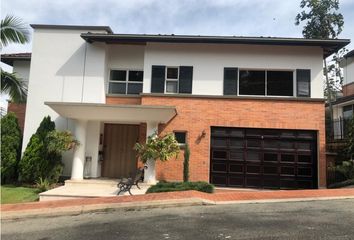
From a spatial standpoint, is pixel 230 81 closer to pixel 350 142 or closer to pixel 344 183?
pixel 350 142

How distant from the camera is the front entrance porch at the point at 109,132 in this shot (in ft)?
49.8

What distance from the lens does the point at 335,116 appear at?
1059 inches

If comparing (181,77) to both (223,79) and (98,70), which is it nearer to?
(223,79)

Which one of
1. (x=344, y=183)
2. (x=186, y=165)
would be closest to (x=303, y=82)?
(x=344, y=183)

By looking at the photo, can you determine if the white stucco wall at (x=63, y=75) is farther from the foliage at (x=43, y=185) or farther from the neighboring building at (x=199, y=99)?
the foliage at (x=43, y=185)

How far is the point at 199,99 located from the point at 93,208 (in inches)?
310

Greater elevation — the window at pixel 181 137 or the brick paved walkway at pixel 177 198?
the window at pixel 181 137

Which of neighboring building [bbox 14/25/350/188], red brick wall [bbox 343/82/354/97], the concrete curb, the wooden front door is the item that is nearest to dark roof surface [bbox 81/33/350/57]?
neighboring building [bbox 14/25/350/188]

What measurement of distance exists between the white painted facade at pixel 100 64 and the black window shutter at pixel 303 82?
0.18 m

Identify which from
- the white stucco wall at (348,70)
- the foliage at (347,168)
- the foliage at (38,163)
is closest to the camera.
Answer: the foliage at (347,168)

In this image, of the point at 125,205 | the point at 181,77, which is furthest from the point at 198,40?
the point at 125,205

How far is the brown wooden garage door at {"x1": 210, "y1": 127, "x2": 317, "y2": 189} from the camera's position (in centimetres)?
1638

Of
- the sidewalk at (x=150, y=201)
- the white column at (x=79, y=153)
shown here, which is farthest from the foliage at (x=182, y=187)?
the white column at (x=79, y=153)

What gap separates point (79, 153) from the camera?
52.3 ft
